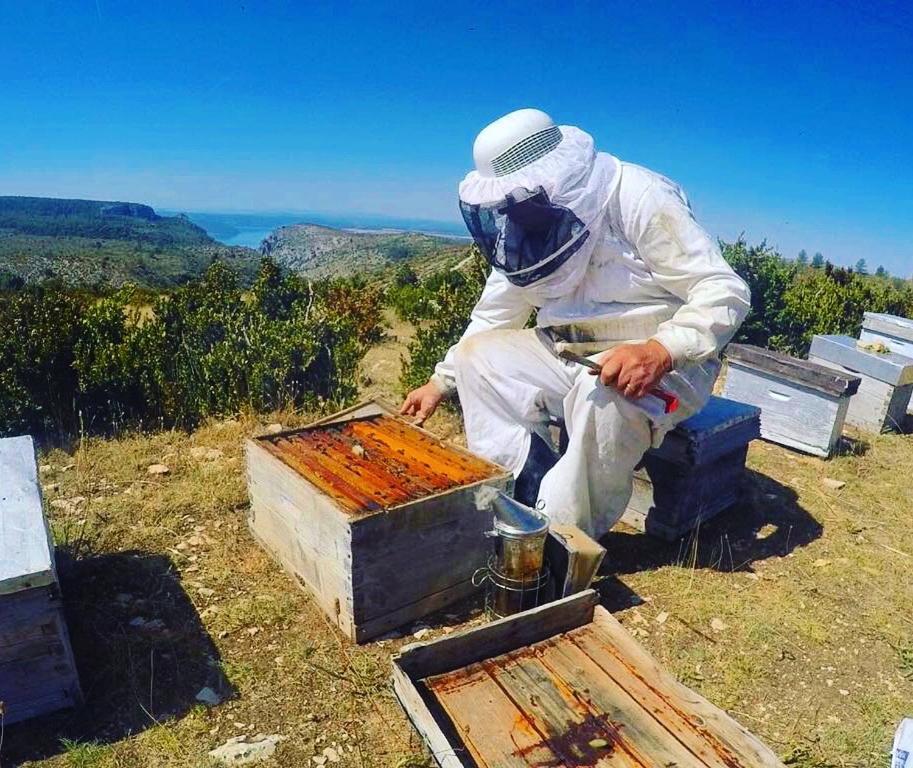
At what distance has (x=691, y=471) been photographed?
3.42 metres

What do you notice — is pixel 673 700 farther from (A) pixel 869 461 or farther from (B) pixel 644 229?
(A) pixel 869 461

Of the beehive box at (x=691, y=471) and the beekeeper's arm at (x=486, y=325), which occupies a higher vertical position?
the beekeeper's arm at (x=486, y=325)

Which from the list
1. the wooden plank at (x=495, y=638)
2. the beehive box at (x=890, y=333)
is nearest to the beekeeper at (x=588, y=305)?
the wooden plank at (x=495, y=638)

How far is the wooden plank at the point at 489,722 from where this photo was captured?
199 centimetres

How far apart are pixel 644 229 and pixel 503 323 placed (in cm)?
104

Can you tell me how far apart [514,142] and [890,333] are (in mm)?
5084

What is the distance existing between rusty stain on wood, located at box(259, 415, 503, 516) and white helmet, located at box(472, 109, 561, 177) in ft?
4.14

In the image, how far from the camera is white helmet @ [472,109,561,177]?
2824 mm

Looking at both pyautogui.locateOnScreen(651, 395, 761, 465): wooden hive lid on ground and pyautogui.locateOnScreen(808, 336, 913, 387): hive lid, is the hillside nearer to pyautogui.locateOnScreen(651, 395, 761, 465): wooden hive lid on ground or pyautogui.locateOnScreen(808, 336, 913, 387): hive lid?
pyautogui.locateOnScreen(808, 336, 913, 387): hive lid

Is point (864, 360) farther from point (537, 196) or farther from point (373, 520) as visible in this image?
point (373, 520)

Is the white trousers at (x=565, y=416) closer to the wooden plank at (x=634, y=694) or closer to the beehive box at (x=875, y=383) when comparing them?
the wooden plank at (x=634, y=694)

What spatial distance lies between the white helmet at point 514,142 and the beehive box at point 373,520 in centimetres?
128

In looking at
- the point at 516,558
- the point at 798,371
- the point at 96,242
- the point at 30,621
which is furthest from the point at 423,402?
the point at 96,242

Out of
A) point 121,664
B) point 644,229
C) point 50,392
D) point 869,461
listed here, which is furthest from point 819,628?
point 50,392
